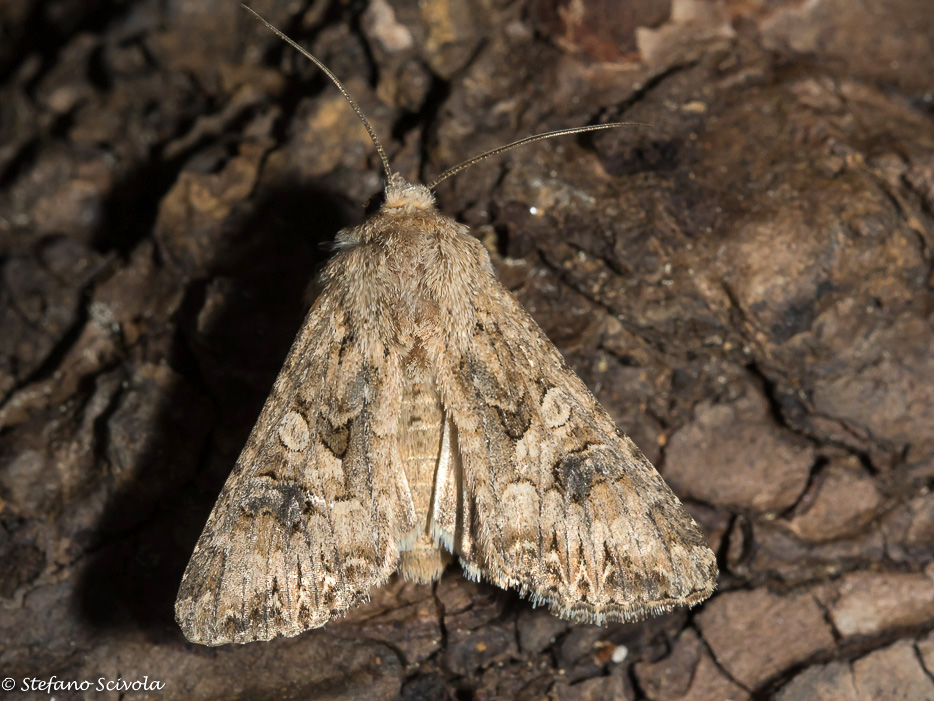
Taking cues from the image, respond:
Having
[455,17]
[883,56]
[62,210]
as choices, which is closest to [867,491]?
[883,56]

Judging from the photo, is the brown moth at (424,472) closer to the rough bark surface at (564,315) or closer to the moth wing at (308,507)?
the moth wing at (308,507)

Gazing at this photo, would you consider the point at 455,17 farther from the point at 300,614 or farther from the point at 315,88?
the point at 300,614

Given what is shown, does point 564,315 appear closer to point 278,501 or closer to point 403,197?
point 403,197

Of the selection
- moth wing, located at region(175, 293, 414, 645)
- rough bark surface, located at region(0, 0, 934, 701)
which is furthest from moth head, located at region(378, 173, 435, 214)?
moth wing, located at region(175, 293, 414, 645)

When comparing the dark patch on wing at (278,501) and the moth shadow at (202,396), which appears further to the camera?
the moth shadow at (202,396)

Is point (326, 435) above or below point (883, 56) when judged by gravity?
below

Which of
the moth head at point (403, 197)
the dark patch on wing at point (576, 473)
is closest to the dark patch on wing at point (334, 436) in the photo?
the dark patch on wing at point (576, 473)
